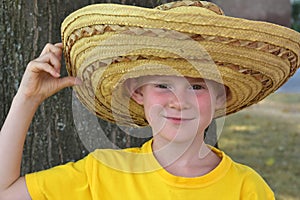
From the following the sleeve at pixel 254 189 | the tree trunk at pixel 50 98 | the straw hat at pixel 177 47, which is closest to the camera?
the straw hat at pixel 177 47

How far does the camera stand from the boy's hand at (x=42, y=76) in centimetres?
228

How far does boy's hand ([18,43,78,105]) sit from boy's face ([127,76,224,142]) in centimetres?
31

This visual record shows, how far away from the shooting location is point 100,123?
2.99 m

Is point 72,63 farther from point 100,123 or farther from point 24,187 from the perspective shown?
point 100,123

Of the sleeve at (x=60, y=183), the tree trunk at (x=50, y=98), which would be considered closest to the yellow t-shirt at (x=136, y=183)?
the sleeve at (x=60, y=183)

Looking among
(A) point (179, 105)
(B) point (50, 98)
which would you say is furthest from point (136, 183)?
(B) point (50, 98)

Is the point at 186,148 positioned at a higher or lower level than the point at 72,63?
lower

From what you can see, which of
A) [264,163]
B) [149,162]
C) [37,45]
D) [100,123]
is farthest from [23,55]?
[264,163]

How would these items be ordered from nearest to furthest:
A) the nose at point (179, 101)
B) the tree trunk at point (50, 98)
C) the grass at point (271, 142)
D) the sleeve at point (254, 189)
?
1. the nose at point (179, 101)
2. the sleeve at point (254, 189)
3. the tree trunk at point (50, 98)
4. the grass at point (271, 142)

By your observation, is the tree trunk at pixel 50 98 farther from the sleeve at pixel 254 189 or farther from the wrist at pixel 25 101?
the sleeve at pixel 254 189

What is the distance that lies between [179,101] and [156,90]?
10 centimetres

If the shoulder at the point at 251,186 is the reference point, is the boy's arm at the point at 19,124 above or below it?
above

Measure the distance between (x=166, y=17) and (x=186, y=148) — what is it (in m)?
0.56

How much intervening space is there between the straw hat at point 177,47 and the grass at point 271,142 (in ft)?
10.4
